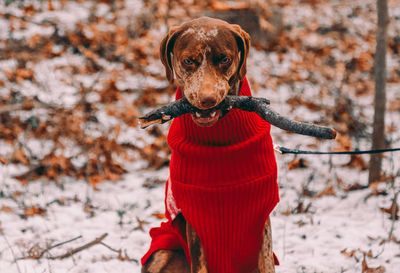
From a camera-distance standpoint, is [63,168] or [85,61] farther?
[85,61]

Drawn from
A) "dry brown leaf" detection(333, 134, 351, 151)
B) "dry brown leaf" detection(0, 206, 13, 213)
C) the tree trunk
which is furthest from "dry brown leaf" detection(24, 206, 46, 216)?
the tree trunk

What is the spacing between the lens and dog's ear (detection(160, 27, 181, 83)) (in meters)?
2.00

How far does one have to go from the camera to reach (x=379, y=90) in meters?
3.80

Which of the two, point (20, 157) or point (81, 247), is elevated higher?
point (20, 157)

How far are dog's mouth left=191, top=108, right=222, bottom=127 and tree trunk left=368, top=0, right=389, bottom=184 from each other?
249cm

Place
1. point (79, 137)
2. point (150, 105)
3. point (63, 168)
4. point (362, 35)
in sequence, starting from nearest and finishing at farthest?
point (63, 168) → point (79, 137) → point (150, 105) → point (362, 35)

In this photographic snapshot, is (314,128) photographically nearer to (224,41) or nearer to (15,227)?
(224,41)

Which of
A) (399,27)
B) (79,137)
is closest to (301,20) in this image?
(399,27)

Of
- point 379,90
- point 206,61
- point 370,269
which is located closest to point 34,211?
point 206,61

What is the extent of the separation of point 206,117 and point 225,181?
0.36 metres

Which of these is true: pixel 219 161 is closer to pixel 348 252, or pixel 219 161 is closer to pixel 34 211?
pixel 348 252

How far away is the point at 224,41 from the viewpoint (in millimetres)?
1876

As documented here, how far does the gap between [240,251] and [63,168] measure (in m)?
2.77

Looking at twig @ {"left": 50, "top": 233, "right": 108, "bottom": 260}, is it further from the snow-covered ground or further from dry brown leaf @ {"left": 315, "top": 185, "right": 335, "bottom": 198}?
dry brown leaf @ {"left": 315, "top": 185, "right": 335, "bottom": 198}
